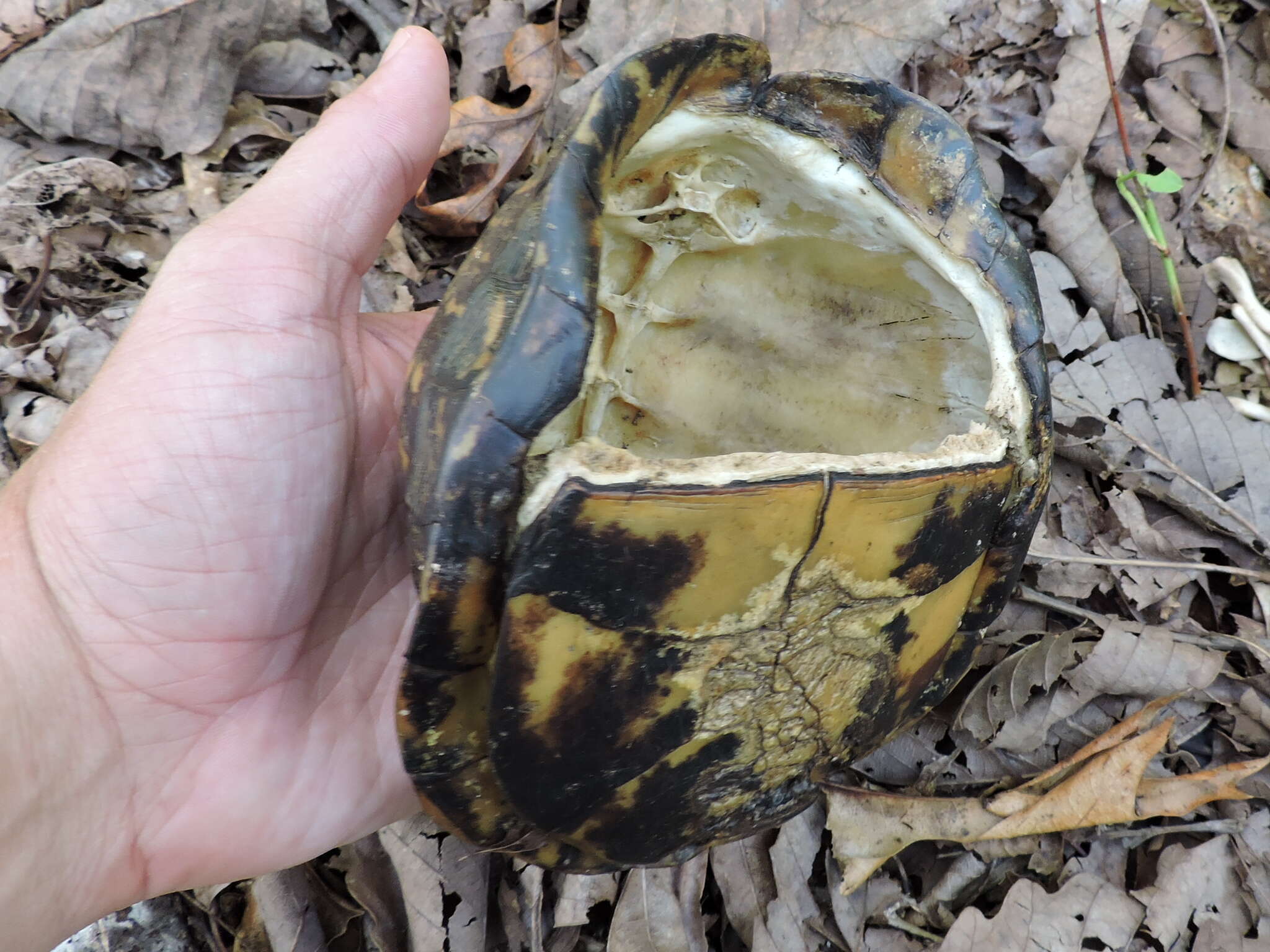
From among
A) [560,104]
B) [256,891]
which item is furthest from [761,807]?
[560,104]

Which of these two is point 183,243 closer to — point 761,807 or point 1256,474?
point 761,807

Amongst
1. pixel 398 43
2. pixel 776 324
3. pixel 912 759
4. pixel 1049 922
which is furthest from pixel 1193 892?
pixel 398 43

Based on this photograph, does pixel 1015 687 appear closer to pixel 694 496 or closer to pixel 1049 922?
pixel 1049 922

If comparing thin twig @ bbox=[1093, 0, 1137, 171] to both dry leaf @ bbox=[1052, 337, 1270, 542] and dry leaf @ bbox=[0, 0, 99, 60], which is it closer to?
dry leaf @ bbox=[1052, 337, 1270, 542]

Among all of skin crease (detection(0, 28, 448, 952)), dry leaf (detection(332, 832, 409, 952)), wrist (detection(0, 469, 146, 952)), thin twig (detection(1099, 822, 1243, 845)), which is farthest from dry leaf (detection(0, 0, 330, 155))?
thin twig (detection(1099, 822, 1243, 845))

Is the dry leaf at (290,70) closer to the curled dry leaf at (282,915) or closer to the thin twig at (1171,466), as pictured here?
the curled dry leaf at (282,915)
